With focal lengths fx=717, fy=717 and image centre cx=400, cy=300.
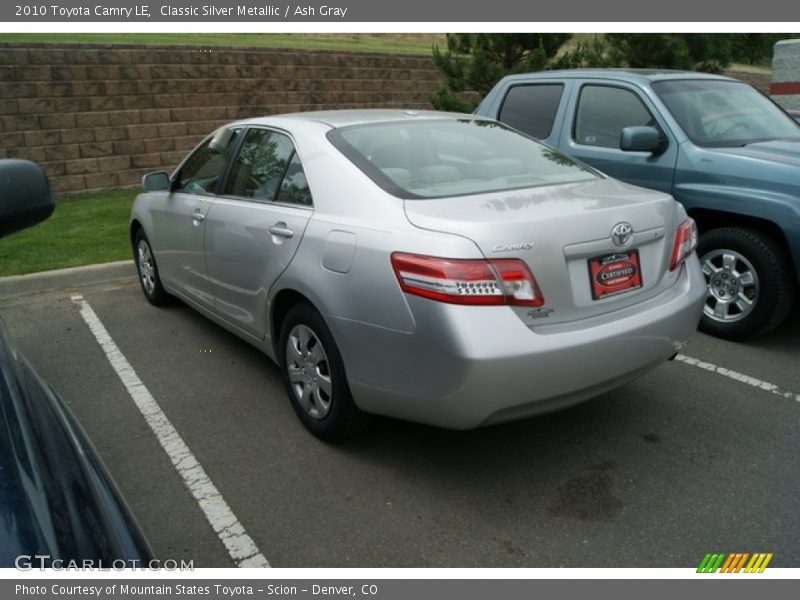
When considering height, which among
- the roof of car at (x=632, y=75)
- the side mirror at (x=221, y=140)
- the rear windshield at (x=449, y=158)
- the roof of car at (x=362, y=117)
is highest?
the roof of car at (x=632, y=75)

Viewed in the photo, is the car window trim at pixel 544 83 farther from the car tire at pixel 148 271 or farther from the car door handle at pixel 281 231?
the car tire at pixel 148 271

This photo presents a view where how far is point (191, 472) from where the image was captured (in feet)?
11.1

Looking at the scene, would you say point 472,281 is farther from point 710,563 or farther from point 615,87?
point 615,87

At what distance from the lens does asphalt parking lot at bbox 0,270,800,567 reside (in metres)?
2.78

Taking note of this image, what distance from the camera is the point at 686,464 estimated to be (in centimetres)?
333

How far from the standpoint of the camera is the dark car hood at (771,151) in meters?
4.65

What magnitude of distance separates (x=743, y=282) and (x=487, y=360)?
291cm

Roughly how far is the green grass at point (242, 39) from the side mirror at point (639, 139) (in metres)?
9.09

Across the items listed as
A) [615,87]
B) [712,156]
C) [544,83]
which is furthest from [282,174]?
[544,83]

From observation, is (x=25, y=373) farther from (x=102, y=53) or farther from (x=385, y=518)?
(x=102, y=53)

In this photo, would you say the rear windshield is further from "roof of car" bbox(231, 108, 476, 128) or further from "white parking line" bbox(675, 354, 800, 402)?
"white parking line" bbox(675, 354, 800, 402)

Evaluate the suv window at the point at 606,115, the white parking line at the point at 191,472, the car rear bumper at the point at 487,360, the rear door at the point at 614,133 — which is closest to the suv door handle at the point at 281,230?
the car rear bumper at the point at 487,360

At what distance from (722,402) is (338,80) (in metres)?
10.4

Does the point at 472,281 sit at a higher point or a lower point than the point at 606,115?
lower
